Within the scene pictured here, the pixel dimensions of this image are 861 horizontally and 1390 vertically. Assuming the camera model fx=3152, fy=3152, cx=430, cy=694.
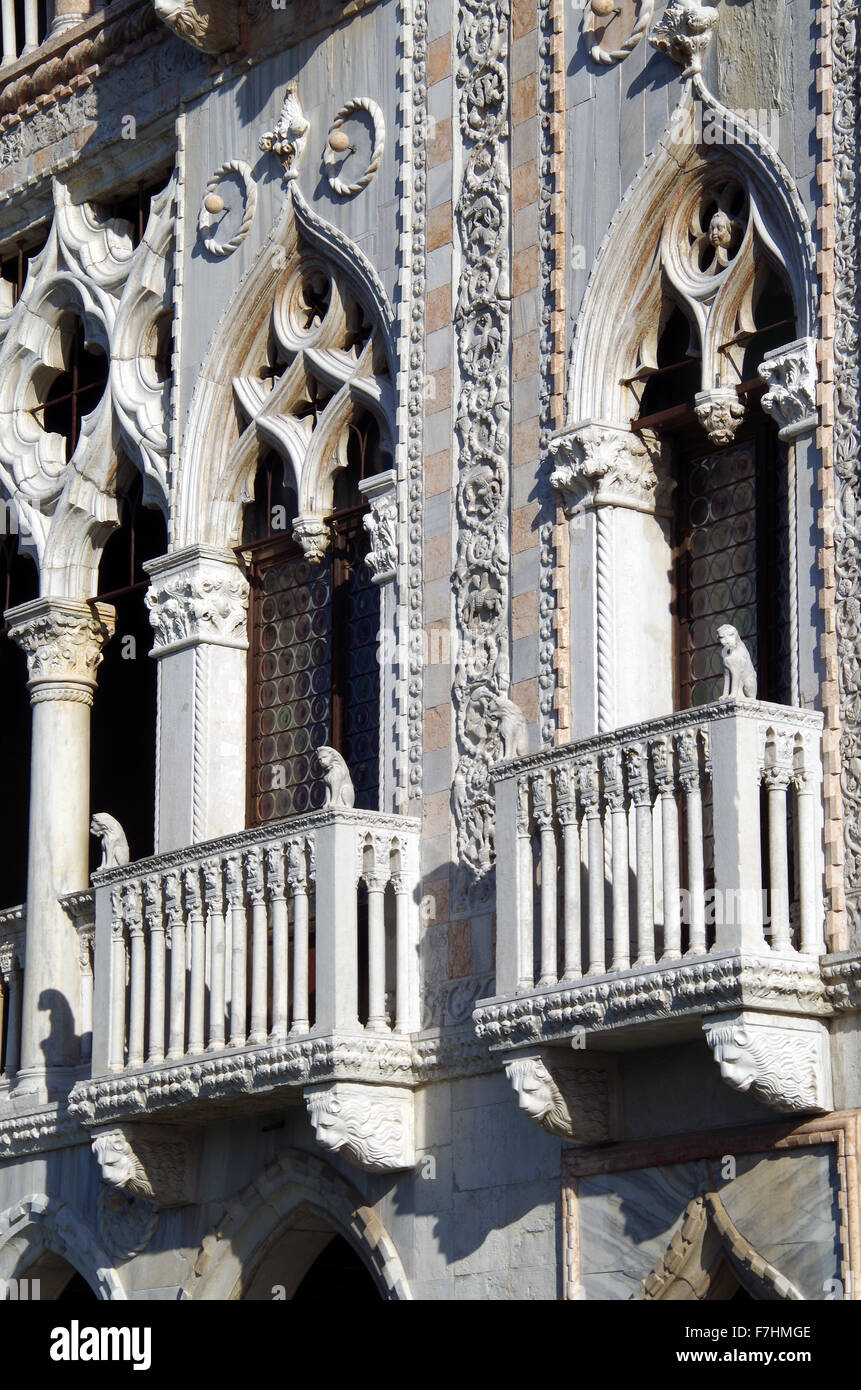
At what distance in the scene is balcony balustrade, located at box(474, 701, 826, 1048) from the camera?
43.1 ft

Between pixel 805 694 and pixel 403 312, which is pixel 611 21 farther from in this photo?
pixel 805 694

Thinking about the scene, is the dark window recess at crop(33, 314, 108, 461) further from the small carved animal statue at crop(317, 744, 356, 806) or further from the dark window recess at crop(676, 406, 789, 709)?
the dark window recess at crop(676, 406, 789, 709)

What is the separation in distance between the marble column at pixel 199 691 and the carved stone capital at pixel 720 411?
3788mm

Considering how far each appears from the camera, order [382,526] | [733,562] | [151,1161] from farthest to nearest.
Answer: [151,1161] < [382,526] < [733,562]

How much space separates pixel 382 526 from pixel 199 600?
1609 millimetres

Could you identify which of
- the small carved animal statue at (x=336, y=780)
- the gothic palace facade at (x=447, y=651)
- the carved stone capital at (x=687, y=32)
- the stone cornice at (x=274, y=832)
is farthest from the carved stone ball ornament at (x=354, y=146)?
the stone cornice at (x=274, y=832)

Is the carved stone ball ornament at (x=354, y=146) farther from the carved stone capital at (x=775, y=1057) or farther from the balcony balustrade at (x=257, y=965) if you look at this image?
the carved stone capital at (x=775, y=1057)

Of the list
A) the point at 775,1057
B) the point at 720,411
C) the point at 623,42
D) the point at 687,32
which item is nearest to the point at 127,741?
the point at 623,42

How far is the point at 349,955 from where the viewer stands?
1504cm

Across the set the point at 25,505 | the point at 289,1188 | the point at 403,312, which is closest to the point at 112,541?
the point at 25,505

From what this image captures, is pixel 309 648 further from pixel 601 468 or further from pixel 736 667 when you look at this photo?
pixel 736 667

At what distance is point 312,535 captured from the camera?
1692cm

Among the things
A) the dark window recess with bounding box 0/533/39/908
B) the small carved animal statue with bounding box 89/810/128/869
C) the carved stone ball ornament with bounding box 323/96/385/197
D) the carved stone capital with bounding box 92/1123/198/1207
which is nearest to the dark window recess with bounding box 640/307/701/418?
the carved stone ball ornament with bounding box 323/96/385/197
